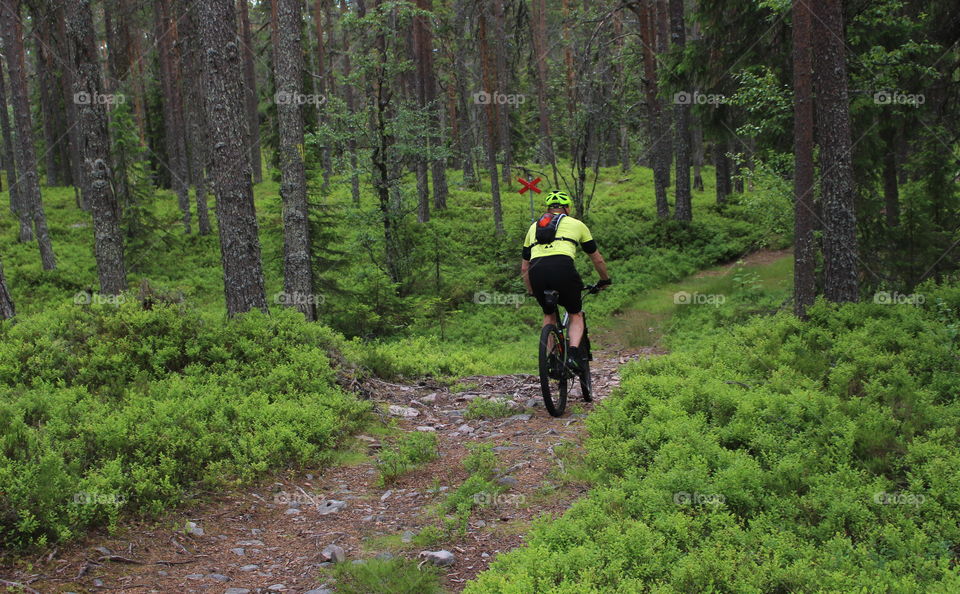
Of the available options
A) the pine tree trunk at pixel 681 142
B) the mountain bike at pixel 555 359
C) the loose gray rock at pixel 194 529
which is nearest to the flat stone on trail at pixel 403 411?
the mountain bike at pixel 555 359

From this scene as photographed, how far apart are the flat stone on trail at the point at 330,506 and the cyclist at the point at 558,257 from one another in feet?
10.8

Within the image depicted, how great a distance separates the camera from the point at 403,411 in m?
8.89

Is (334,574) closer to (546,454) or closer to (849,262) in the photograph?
(546,454)

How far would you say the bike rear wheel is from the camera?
777 centimetres

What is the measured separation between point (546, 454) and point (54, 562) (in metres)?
4.40

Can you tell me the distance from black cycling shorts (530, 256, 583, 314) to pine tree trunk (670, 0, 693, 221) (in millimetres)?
15756

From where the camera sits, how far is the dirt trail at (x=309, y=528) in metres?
4.54

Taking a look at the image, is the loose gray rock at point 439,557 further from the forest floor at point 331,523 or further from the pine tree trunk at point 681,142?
the pine tree trunk at point 681,142

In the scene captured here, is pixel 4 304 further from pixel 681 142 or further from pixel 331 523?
pixel 681 142

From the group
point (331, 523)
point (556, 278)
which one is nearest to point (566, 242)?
point (556, 278)

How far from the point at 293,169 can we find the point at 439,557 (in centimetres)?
1017

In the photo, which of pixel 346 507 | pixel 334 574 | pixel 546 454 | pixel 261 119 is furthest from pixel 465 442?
pixel 261 119

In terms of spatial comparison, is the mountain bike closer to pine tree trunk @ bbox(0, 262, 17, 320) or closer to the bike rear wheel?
the bike rear wheel

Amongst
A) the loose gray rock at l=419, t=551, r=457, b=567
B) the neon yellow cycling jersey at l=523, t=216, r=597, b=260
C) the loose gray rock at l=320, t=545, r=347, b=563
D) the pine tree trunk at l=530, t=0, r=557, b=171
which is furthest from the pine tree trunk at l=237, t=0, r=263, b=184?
the loose gray rock at l=419, t=551, r=457, b=567
